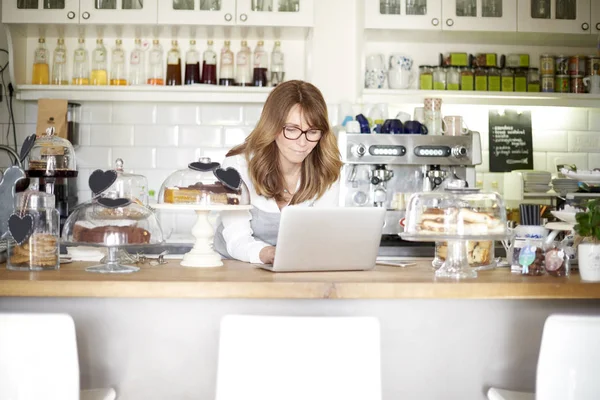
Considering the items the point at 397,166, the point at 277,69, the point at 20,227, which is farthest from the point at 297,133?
the point at 277,69

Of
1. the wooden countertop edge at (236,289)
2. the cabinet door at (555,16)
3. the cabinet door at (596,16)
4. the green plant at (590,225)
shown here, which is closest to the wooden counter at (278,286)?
the wooden countertop edge at (236,289)

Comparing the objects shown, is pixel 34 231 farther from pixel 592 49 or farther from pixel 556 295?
pixel 592 49

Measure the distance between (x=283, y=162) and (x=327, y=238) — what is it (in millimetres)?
669

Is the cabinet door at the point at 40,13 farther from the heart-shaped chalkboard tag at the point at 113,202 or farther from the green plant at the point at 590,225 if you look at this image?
the green plant at the point at 590,225

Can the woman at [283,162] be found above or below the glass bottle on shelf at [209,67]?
below

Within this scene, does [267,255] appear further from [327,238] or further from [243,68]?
[243,68]

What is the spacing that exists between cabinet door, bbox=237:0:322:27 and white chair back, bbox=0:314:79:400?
9.26 feet

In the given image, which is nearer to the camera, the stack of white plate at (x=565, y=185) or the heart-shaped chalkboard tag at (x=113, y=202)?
the heart-shaped chalkboard tag at (x=113, y=202)

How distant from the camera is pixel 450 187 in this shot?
7.35ft

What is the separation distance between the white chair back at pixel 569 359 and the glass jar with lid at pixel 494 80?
2.96 metres

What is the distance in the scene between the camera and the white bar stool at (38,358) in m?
1.61

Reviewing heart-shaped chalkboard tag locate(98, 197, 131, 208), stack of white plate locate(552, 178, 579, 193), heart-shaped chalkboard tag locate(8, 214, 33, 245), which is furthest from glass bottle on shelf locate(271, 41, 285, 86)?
heart-shaped chalkboard tag locate(8, 214, 33, 245)

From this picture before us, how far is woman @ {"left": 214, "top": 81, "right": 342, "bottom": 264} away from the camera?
8.42ft

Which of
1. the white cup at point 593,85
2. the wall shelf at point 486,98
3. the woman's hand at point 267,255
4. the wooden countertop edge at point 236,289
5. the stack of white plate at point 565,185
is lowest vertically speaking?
the wooden countertop edge at point 236,289
